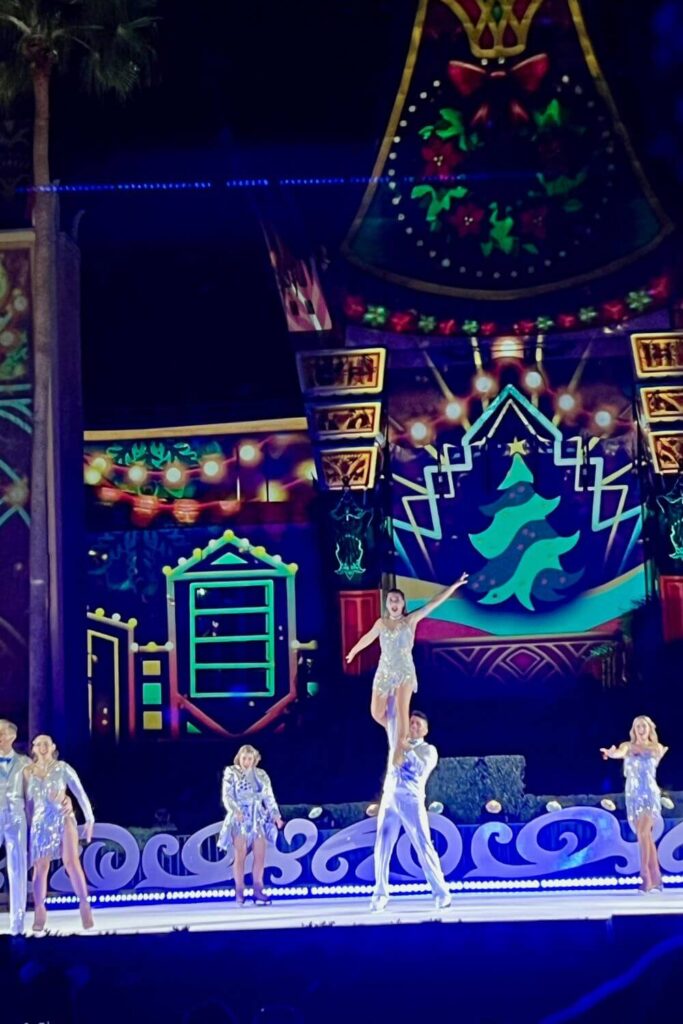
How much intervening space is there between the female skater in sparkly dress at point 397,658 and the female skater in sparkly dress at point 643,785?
1094 mm

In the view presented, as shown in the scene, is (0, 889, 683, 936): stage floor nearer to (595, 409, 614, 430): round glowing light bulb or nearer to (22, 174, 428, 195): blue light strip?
(595, 409, 614, 430): round glowing light bulb

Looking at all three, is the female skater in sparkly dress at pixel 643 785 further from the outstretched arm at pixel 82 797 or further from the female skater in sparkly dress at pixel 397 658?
the outstretched arm at pixel 82 797

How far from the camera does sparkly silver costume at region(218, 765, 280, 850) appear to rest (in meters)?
8.58

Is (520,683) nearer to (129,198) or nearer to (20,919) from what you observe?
(20,919)

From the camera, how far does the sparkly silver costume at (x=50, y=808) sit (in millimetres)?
8227

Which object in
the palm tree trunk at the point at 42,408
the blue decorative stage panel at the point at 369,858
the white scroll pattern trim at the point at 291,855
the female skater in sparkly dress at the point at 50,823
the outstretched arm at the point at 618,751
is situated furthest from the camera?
the palm tree trunk at the point at 42,408

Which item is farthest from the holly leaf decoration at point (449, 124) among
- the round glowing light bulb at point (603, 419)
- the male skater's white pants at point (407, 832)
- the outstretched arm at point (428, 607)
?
the male skater's white pants at point (407, 832)

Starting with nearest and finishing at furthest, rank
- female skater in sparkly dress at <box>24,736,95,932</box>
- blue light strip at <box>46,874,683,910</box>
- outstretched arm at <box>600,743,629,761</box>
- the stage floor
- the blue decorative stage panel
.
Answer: the stage floor, female skater in sparkly dress at <box>24,736,95,932</box>, outstretched arm at <box>600,743,629,761</box>, blue light strip at <box>46,874,683,910</box>, the blue decorative stage panel

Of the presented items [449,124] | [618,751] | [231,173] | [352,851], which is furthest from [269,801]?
[449,124]

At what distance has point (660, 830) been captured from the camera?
28.5 feet

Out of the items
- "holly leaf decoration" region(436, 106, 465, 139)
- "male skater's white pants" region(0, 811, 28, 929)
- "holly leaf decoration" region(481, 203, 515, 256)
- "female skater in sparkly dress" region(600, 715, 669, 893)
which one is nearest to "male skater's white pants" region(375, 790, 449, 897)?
"female skater in sparkly dress" region(600, 715, 669, 893)

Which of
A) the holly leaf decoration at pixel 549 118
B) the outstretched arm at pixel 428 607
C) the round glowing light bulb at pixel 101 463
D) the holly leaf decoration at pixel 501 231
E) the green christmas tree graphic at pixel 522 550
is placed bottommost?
the outstretched arm at pixel 428 607

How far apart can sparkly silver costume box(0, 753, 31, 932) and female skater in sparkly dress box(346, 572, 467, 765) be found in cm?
188

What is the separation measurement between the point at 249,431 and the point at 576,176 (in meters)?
2.42
